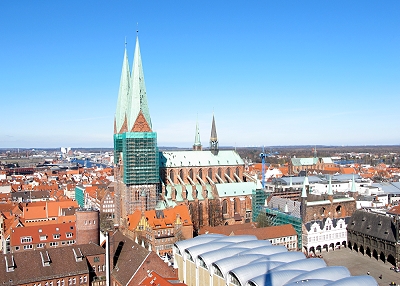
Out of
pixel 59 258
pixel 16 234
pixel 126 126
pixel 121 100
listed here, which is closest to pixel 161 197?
pixel 126 126

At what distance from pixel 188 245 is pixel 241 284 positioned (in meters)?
14.4

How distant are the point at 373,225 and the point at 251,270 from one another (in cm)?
3558

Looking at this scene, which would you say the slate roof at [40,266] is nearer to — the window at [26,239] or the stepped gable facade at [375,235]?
the window at [26,239]

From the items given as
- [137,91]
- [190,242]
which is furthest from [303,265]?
[137,91]

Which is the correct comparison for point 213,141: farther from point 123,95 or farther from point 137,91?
point 137,91

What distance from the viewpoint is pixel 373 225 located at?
72.1 m

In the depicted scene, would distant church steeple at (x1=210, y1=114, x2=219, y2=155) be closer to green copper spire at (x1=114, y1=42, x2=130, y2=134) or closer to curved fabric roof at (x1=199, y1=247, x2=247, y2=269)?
green copper spire at (x1=114, y1=42, x2=130, y2=134)

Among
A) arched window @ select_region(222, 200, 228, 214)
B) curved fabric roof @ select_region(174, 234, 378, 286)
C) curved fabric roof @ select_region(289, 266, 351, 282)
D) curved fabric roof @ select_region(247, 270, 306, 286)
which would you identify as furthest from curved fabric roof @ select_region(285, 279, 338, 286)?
arched window @ select_region(222, 200, 228, 214)

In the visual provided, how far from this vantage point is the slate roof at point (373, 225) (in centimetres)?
6788

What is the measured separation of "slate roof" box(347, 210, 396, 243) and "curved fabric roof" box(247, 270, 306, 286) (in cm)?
2921

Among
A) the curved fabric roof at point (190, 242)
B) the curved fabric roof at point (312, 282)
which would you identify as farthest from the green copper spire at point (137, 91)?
the curved fabric roof at point (312, 282)

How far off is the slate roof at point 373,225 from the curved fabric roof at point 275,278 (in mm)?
29211

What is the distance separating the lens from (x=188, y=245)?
2242 inches

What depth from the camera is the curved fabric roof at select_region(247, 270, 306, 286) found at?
4222 centimetres
